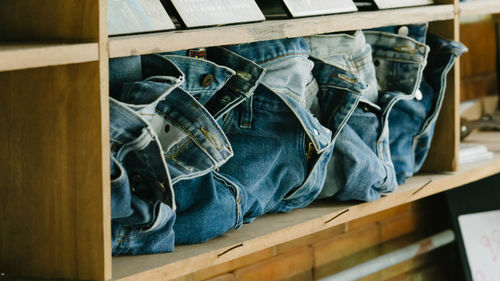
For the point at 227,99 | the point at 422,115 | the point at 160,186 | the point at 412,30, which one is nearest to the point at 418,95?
the point at 422,115

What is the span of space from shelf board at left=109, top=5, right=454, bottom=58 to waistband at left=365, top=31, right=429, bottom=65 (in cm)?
7

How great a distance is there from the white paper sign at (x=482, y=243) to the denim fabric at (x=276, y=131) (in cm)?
109

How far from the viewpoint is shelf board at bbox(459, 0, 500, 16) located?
5.77ft

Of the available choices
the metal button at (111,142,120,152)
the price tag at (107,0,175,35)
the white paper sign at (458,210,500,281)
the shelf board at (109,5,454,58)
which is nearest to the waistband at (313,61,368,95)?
the shelf board at (109,5,454,58)

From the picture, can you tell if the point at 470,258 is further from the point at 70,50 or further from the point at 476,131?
the point at 70,50

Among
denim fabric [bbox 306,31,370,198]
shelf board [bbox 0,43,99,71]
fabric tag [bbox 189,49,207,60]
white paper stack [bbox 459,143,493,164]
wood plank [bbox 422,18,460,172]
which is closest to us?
shelf board [bbox 0,43,99,71]

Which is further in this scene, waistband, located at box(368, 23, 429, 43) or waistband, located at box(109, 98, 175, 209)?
waistband, located at box(368, 23, 429, 43)

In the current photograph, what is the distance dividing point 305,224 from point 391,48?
1.68 feet

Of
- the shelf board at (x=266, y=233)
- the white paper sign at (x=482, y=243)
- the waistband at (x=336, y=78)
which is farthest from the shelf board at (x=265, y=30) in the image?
the white paper sign at (x=482, y=243)

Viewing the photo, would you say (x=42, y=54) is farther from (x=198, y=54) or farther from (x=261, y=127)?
(x=261, y=127)

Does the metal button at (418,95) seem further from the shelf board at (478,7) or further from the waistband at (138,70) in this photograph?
the waistband at (138,70)

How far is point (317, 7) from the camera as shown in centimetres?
145

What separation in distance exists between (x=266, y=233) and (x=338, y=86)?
0.36 meters

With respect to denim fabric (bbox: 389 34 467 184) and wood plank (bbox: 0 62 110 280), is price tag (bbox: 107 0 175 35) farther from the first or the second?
denim fabric (bbox: 389 34 467 184)
